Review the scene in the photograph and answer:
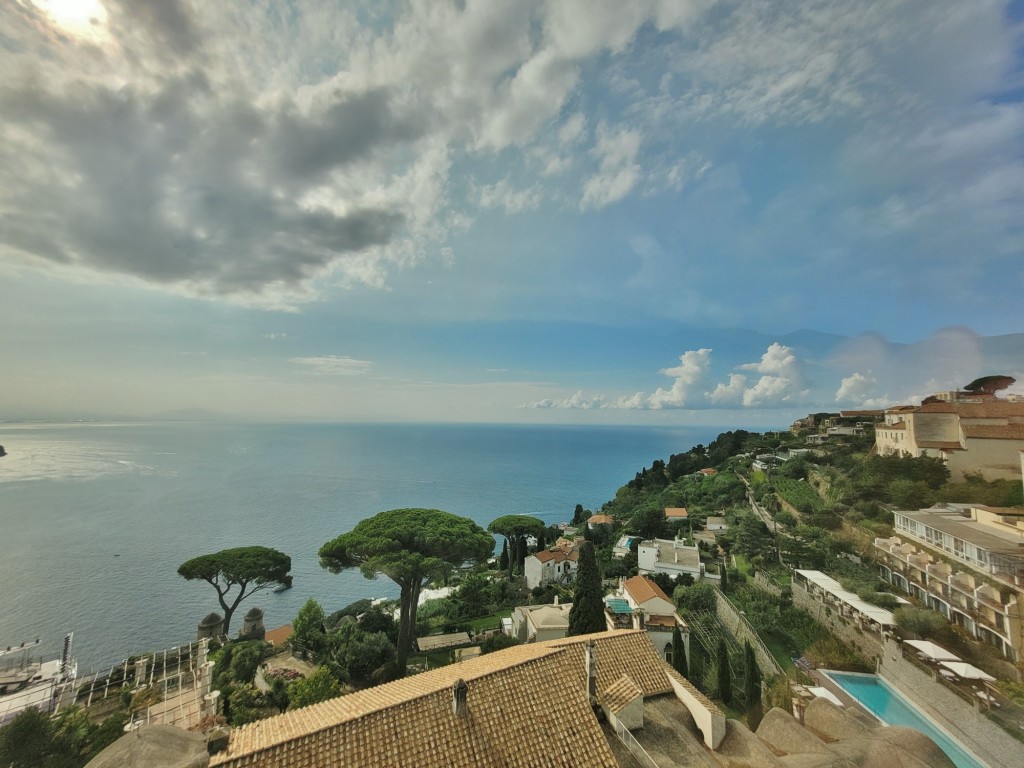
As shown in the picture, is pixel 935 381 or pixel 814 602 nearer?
pixel 935 381

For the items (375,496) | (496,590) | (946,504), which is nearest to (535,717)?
(946,504)

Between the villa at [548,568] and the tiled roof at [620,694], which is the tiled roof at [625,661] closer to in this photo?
the tiled roof at [620,694]

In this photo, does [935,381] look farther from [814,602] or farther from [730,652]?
[730,652]

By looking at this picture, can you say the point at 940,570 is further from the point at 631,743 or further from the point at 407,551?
the point at 407,551

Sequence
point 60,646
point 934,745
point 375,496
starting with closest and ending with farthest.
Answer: point 934,745 < point 60,646 < point 375,496

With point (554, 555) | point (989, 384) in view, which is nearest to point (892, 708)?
point (989, 384)

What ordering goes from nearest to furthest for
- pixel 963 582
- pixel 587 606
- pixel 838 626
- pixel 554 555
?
pixel 963 582 → pixel 838 626 → pixel 587 606 → pixel 554 555

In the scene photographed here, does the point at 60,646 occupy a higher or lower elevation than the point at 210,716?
lower

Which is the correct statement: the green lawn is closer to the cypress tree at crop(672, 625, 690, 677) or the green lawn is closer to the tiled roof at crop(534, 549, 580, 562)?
the tiled roof at crop(534, 549, 580, 562)
